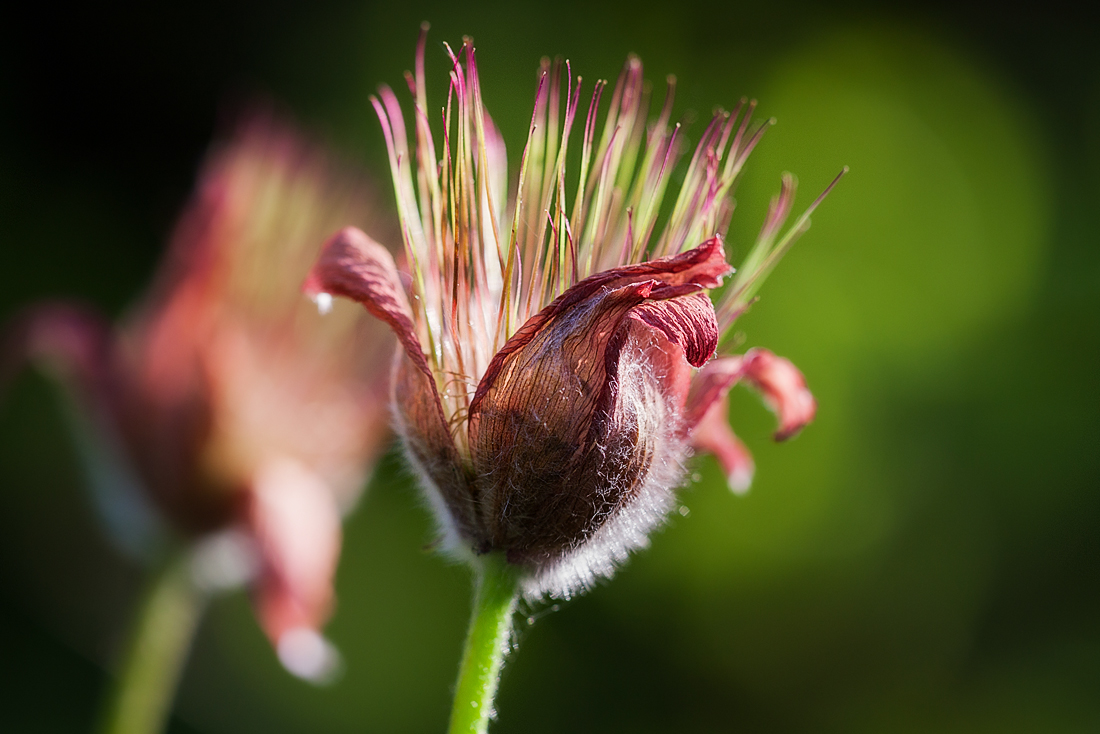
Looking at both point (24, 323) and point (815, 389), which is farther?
point (815, 389)

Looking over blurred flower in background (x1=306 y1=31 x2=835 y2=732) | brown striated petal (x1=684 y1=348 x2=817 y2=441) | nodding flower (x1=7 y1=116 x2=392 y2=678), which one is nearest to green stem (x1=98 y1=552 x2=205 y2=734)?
Answer: nodding flower (x1=7 y1=116 x2=392 y2=678)

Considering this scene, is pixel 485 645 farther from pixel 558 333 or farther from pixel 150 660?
pixel 150 660

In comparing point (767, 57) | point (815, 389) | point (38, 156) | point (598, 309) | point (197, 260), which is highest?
point (767, 57)

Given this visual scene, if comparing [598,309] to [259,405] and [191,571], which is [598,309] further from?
[191,571]

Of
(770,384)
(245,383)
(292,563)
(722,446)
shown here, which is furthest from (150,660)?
(770,384)

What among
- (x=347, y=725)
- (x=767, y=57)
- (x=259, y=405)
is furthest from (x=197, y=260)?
(x=767, y=57)
